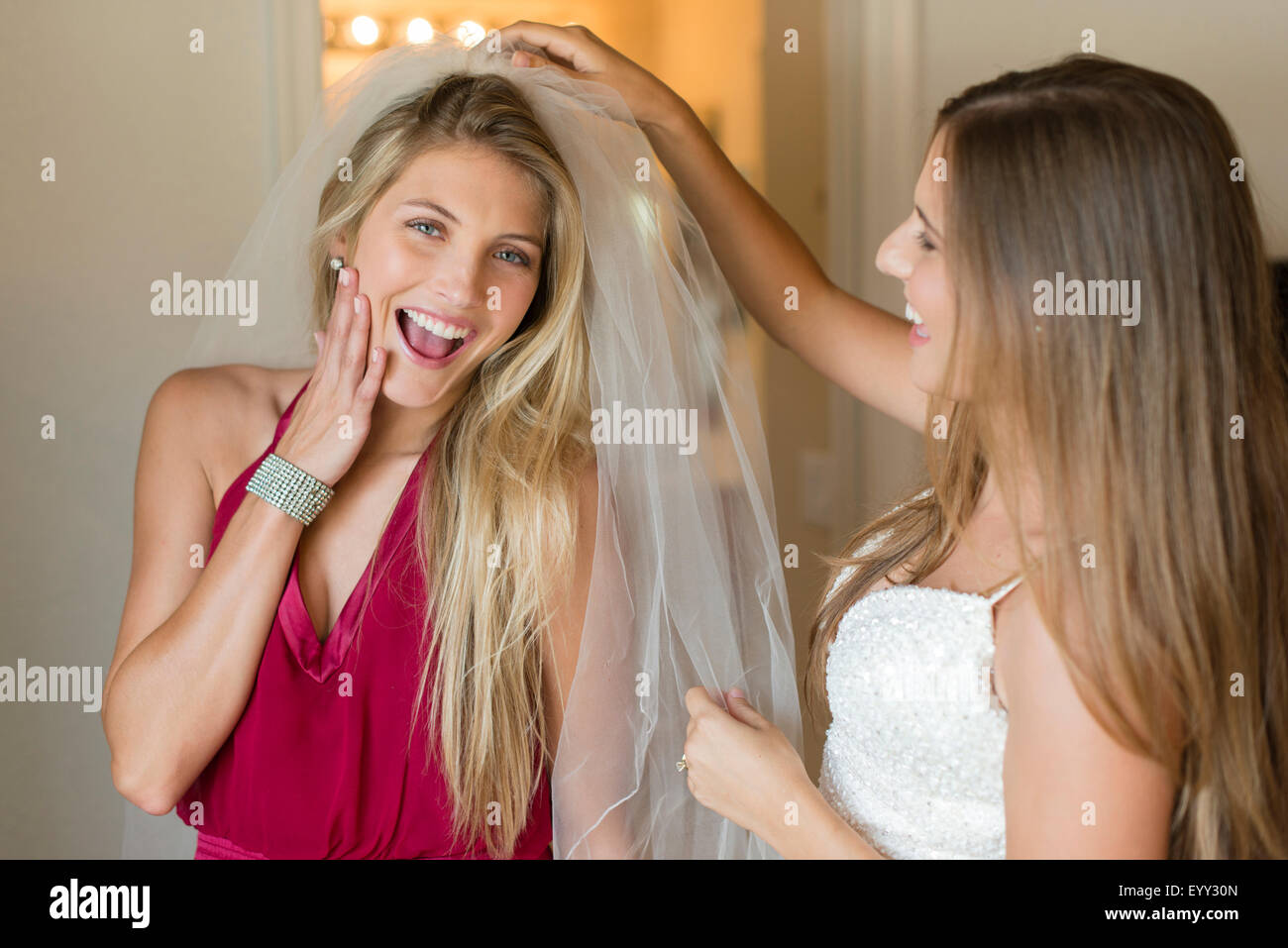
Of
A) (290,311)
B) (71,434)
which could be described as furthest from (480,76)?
(71,434)

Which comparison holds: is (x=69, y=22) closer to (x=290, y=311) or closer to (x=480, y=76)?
(x=290, y=311)

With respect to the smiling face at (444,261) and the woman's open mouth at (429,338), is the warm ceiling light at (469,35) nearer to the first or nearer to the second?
the smiling face at (444,261)

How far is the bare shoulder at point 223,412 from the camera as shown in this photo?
3.97ft

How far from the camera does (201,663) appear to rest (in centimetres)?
109

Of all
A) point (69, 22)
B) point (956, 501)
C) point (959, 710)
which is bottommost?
point (959, 710)

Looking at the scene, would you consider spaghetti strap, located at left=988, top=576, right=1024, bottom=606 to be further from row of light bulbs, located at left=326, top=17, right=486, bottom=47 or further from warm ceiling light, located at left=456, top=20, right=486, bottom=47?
row of light bulbs, located at left=326, top=17, right=486, bottom=47

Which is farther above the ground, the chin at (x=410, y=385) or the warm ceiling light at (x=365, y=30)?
the warm ceiling light at (x=365, y=30)

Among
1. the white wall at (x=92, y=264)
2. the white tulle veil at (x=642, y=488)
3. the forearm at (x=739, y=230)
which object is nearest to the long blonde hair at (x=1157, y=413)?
the white tulle veil at (x=642, y=488)

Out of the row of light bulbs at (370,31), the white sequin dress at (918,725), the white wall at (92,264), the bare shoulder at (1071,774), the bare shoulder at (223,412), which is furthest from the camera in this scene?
the row of light bulbs at (370,31)

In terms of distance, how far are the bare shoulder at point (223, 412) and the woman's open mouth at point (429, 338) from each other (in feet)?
0.67

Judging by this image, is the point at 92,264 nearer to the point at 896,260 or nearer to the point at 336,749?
the point at 336,749

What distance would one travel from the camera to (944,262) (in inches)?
37.9

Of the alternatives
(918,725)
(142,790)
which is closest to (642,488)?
(918,725)
